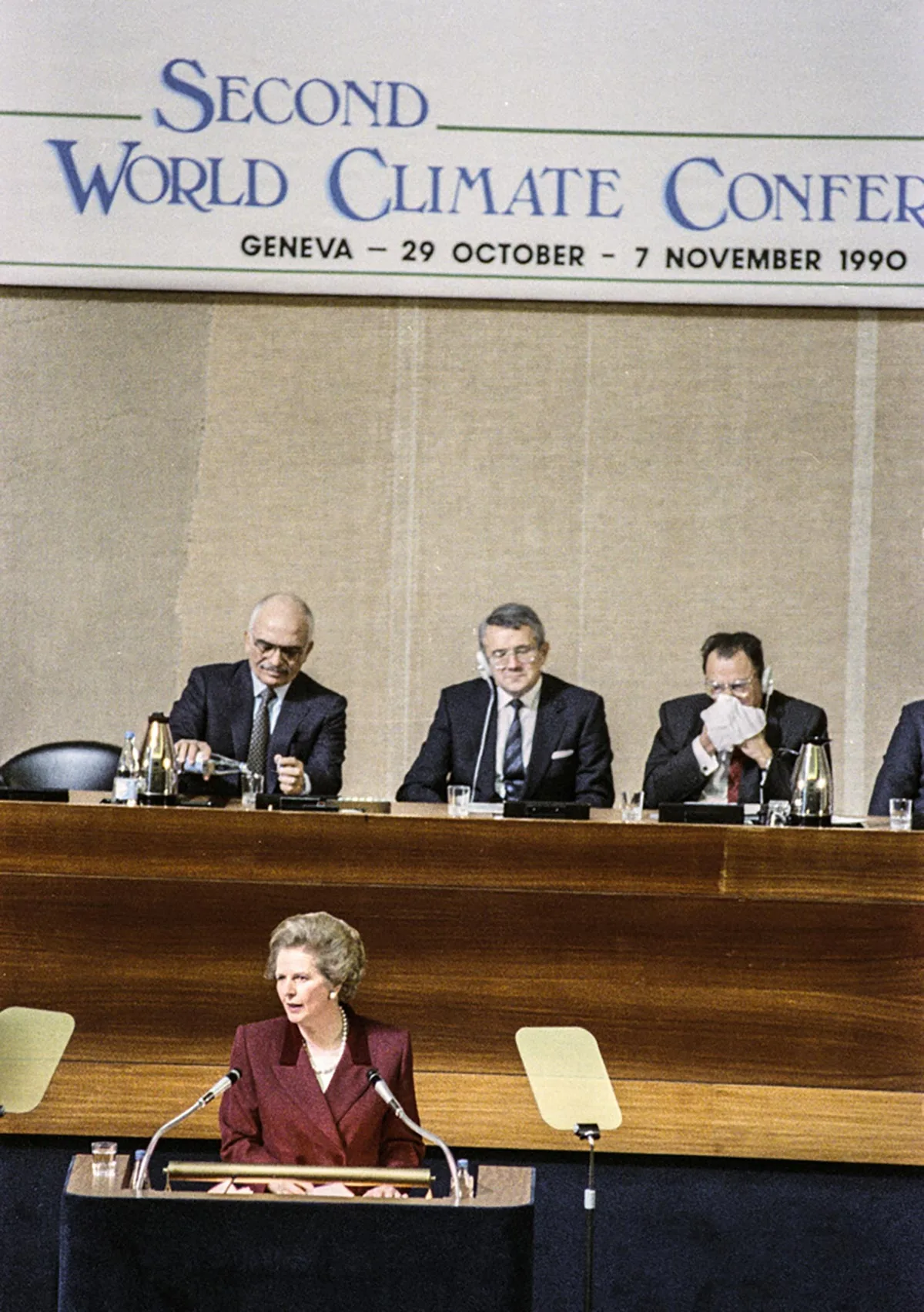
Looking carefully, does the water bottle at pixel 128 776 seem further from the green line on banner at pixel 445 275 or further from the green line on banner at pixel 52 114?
the green line on banner at pixel 52 114

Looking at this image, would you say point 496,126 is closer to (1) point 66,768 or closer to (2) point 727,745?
(2) point 727,745

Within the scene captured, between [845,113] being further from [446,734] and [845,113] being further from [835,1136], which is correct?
[835,1136]

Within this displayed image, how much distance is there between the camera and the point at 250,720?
518 cm

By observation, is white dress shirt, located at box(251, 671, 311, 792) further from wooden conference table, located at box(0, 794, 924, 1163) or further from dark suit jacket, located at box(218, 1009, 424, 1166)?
dark suit jacket, located at box(218, 1009, 424, 1166)

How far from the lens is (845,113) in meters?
5.95

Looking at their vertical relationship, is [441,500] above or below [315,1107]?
above

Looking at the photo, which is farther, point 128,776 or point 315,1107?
point 128,776

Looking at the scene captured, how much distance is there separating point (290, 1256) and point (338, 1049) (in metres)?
0.80

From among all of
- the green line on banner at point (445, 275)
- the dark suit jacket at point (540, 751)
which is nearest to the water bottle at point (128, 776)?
the dark suit jacket at point (540, 751)

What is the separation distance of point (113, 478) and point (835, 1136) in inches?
137

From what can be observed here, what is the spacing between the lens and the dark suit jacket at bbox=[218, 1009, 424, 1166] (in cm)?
301

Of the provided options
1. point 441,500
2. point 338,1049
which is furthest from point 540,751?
point 338,1049

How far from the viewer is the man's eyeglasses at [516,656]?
5090mm

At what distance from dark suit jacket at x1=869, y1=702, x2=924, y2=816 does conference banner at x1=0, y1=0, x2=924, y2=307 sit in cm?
170
